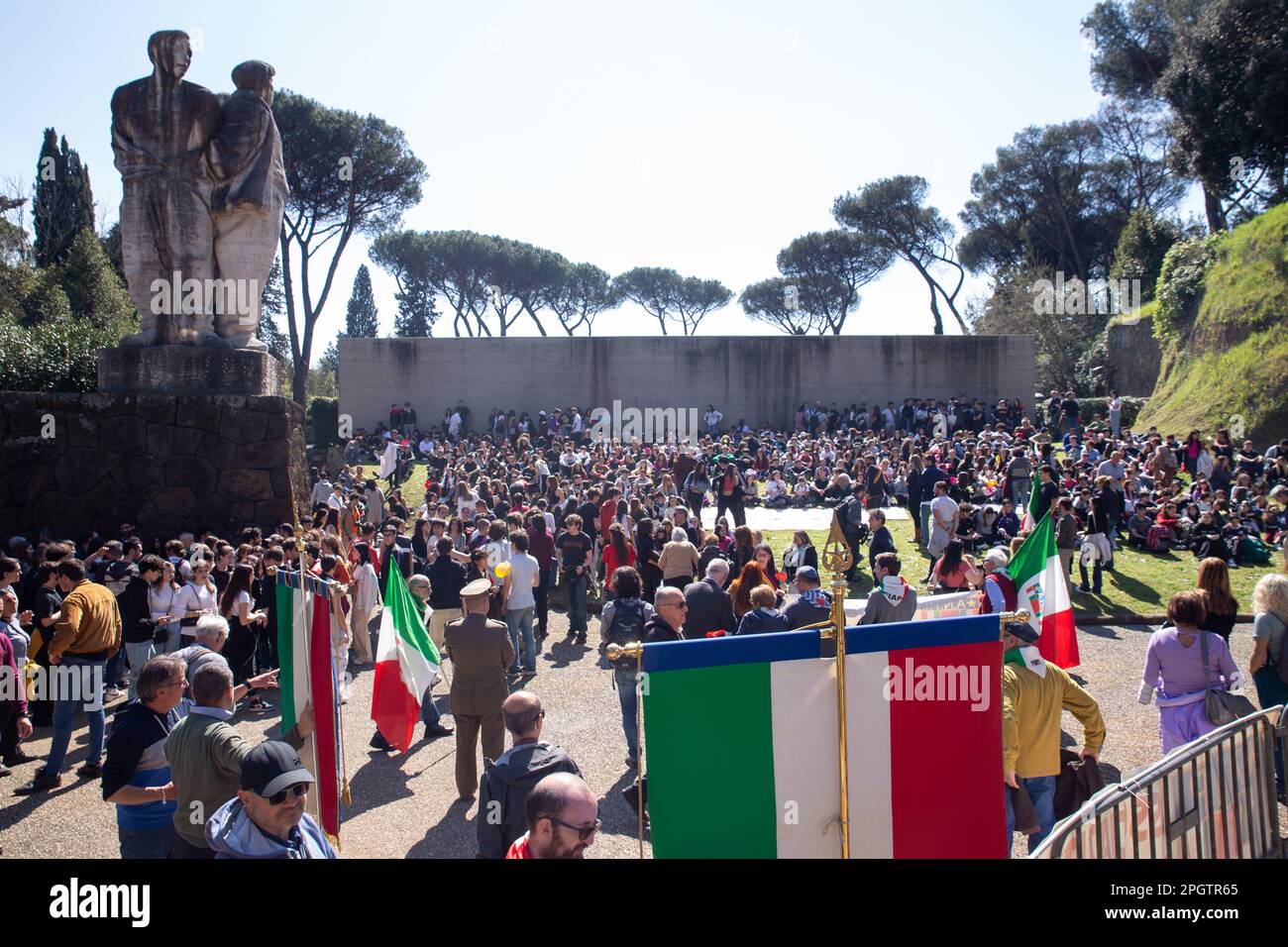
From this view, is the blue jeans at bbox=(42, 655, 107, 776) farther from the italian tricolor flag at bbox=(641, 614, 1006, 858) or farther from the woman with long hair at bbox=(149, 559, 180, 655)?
the italian tricolor flag at bbox=(641, 614, 1006, 858)

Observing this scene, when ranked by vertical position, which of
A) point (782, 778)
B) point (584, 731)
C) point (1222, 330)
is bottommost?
point (584, 731)

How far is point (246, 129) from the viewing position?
1015 cm

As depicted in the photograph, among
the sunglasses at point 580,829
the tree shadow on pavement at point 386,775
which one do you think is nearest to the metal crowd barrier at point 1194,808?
the sunglasses at point 580,829

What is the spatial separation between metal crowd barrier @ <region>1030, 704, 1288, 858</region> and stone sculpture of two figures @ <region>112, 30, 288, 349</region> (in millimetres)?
10134

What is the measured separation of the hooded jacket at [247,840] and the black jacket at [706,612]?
3.45 metres

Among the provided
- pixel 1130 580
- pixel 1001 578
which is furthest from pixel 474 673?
pixel 1130 580

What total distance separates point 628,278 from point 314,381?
65.5 ft

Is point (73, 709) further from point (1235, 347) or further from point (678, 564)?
point (1235, 347)

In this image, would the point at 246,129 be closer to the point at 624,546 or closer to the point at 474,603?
the point at 624,546

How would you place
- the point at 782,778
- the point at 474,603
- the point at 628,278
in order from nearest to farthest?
1. the point at 782,778
2. the point at 474,603
3. the point at 628,278

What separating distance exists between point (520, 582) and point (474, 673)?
109 inches

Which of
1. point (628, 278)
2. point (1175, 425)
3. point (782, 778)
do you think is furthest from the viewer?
point (628, 278)

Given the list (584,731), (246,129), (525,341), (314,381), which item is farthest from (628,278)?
(584,731)

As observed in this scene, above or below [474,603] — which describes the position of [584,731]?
below
